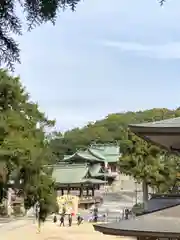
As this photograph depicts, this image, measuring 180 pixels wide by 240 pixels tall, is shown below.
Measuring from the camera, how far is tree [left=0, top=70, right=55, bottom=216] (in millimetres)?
18016

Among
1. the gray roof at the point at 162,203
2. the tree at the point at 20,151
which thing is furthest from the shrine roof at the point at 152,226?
the tree at the point at 20,151

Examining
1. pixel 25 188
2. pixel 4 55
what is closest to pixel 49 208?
pixel 25 188

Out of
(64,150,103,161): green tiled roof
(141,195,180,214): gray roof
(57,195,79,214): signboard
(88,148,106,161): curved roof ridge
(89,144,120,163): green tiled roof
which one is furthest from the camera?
(89,144,120,163): green tiled roof

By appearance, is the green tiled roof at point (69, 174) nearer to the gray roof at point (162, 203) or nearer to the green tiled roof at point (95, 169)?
the green tiled roof at point (95, 169)

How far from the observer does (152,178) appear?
34.4 m

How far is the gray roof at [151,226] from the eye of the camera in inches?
300

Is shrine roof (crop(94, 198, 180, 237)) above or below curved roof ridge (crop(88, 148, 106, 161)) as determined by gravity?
below

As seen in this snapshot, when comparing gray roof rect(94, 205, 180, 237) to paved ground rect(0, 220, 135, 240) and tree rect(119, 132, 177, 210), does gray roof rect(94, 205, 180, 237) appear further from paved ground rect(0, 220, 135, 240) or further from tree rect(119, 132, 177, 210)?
tree rect(119, 132, 177, 210)

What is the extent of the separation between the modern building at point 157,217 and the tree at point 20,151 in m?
9.31

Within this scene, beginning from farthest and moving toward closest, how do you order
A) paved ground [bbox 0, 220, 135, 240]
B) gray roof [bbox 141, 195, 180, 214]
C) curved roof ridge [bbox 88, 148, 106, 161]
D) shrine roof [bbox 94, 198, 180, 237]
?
1. curved roof ridge [bbox 88, 148, 106, 161]
2. paved ground [bbox 0, 220, 135, 240]
3. gray roof [bbox 141, 195, 180, 214]
4. shrine roof [bbox 94, 198, 180, 237]

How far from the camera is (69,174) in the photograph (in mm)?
52156

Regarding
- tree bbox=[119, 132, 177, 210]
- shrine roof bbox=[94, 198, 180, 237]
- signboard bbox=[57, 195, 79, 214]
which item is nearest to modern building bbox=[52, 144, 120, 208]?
signboard bbox=[57, 195, 79, 214]

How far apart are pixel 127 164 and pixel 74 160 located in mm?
29628

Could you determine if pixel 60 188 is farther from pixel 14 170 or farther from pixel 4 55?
pixel 4 55
